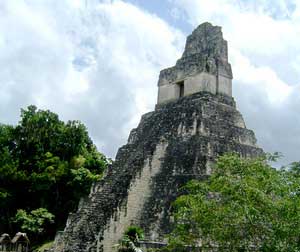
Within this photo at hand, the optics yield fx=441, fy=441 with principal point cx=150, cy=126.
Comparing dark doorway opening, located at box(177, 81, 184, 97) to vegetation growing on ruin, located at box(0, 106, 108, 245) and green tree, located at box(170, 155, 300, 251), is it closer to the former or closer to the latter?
vegetation growing on ruin, located at box(0, 106, 108, 245)

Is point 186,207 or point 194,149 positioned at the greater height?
point 194,149

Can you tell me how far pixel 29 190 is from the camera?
24.2 metres

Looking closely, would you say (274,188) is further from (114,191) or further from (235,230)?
(114,191)

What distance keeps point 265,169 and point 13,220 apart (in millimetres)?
17752

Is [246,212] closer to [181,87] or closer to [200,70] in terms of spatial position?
[200,70]

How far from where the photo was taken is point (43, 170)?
2397 centimetres

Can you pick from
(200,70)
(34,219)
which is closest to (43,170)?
(34,219)

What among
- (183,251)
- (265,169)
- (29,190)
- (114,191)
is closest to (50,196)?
(29,190)

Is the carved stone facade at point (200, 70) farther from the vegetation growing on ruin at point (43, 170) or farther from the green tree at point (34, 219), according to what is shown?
the green tree at point (34, 219)

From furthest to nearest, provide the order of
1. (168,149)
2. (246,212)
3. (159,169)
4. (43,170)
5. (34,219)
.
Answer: (43,170)
(34,219)
(168,149)
(159,169)
(246,212)

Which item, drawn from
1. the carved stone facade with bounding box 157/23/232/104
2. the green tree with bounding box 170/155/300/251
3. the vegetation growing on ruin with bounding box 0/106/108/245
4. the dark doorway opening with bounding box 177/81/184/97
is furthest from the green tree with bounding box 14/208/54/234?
the green tree with bounding box 170/155/300/251

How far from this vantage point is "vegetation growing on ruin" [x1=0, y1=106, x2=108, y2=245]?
23562 millimetres

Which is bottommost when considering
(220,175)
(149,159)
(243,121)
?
(220,175)

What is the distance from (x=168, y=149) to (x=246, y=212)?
7.75 m
